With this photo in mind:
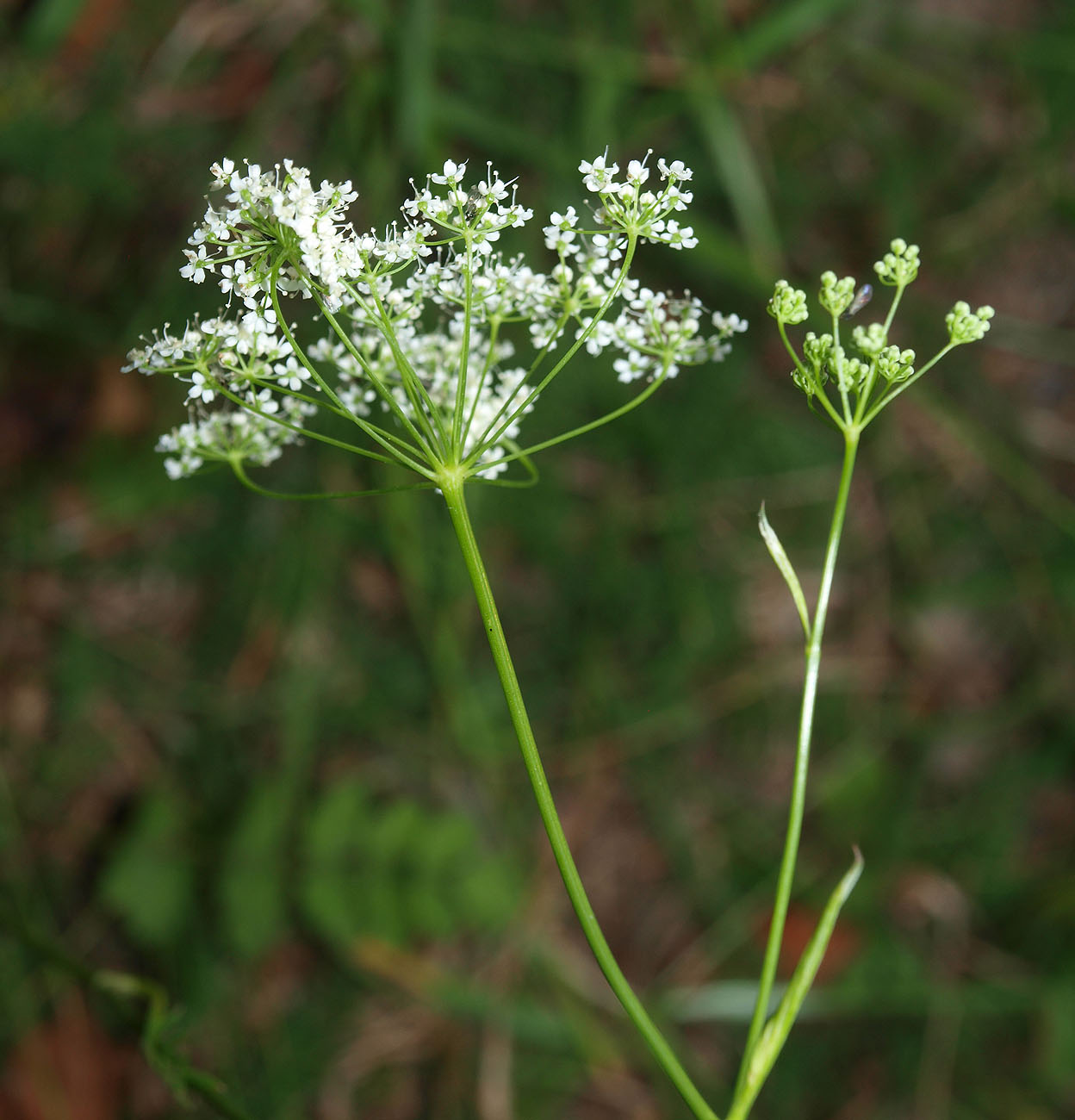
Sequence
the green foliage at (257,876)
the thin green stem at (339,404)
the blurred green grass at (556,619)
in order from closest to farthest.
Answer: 1. the thin green stem at (339,404)
2. the green foliage at (257,876)
3. the blurred green grass at (556,619)

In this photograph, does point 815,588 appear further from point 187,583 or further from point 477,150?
point 187,583

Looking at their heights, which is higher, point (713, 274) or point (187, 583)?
point (713, 274)

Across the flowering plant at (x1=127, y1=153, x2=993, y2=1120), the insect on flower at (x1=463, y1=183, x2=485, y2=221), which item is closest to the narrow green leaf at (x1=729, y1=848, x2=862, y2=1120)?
the flowering plant at (x1=127, y1=153, x2=993, y2=1120)

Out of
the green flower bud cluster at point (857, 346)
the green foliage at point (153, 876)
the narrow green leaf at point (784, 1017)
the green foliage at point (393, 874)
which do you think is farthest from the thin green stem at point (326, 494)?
the green foliage at point (153, 876)

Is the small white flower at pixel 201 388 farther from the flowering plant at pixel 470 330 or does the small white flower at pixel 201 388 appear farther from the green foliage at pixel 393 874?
the green foliage at pixel 393 874

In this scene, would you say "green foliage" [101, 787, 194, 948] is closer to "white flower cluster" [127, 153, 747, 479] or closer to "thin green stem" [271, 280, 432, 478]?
"white flower cluster" [127, 153, 747, 479]

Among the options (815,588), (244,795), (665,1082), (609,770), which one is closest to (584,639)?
(609,770)

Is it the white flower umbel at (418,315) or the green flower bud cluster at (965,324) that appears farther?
the green flower bud cluster at (965,324)

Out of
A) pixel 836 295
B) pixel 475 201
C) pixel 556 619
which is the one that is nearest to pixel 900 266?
pixel 836 295
